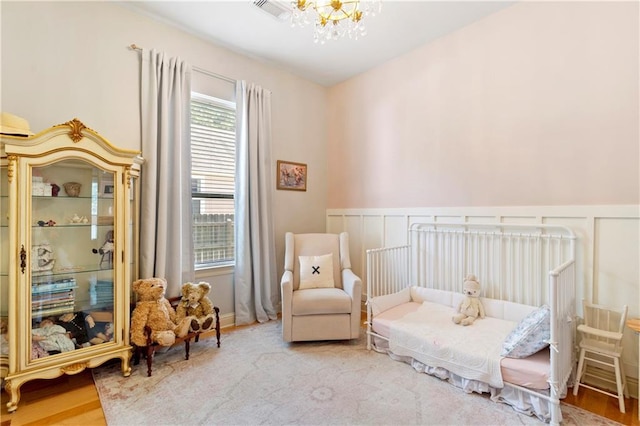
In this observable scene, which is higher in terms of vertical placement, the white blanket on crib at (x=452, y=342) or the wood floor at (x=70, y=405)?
the white blanket on crib at (x=452, y=342)

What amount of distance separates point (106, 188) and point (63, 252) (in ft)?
1.71

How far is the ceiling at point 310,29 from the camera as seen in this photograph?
256cm

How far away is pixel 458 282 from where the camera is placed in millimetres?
2865

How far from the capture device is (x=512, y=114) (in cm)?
254

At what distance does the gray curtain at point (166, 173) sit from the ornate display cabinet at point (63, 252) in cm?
24

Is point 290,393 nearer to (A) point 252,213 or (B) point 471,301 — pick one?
(B) point 471,301

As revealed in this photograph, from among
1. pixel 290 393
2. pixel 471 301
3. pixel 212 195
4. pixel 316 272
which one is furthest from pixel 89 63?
pixel 471 301

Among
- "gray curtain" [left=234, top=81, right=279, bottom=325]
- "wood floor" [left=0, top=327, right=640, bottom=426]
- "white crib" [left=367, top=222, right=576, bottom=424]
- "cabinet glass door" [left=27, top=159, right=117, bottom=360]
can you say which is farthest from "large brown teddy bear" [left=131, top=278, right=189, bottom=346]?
"white crib" [left=367, top=222, right=576, bottom=424]

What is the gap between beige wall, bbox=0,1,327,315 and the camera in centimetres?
215

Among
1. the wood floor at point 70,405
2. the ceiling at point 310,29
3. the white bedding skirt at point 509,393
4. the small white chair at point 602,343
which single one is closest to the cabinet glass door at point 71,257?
the wood floor at point 70,405

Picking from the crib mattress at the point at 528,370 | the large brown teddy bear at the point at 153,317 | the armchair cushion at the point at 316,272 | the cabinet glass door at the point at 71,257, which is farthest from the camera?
the armchair cushion at the point at 316,272

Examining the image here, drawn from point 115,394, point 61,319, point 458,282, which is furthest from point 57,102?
point 458,282

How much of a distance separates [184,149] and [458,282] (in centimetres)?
288

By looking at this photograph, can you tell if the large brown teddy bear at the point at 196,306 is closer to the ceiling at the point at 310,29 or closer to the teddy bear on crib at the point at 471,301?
the teddy bear on crib at the point at 471,301
